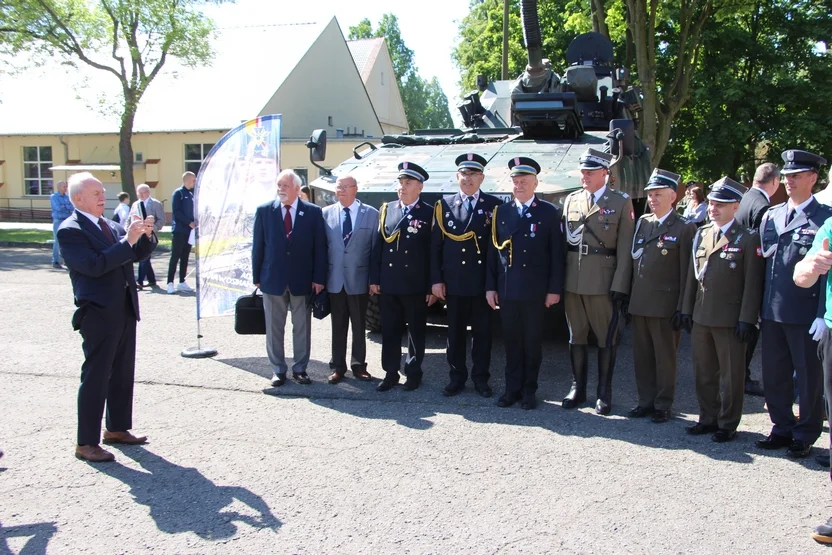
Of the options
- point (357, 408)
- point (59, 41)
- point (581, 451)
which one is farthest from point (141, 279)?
point (59, 41)

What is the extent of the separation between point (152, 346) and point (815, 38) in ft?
72.3

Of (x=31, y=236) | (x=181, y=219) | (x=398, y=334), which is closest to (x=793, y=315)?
(x=398, y=334)

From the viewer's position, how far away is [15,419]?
556 cm

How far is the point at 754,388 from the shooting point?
6.56 m

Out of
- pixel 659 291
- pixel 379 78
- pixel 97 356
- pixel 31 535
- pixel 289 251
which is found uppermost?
pixel 379 78

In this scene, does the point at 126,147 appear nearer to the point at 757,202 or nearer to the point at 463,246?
the point at 463,246

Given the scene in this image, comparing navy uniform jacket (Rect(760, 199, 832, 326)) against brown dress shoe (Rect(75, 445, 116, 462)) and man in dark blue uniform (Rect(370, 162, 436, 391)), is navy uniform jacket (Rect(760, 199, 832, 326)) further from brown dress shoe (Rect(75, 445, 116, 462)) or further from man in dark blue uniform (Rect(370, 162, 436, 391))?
brown dress shoe (Rect(75, 445, 116, 462))

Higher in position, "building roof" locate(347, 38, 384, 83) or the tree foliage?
"building roof" locate(347, 38, 384, 83)

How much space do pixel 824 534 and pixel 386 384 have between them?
3412mm

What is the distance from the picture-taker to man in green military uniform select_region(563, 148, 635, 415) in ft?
18.8

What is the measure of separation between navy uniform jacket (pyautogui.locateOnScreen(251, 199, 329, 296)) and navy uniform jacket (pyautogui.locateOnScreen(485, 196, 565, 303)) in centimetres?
159

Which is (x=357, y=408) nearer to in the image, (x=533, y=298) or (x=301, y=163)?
(x=533, y=298)

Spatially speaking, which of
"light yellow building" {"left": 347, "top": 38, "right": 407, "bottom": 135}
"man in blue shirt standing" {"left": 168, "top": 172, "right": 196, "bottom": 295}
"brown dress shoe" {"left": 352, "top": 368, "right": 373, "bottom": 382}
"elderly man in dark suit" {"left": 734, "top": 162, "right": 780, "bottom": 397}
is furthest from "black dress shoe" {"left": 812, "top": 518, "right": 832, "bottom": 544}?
"light yellow building" {"left": 347, "top": 38, "right": 407, "bottom": 135}

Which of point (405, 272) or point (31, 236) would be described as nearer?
point (405, 272)
